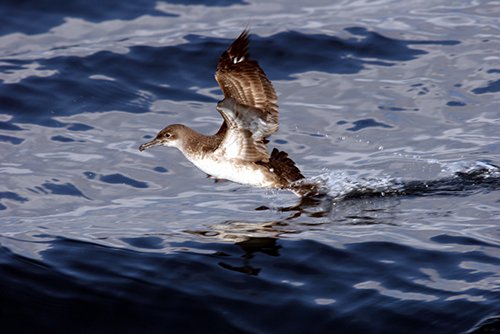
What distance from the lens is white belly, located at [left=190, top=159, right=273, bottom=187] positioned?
906 centimetres

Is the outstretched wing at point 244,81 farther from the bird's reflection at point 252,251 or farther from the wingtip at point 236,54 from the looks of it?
the bird's reflection at point 252,251

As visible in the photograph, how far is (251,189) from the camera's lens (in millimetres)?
9984

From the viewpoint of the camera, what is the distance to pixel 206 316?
21.7 ft

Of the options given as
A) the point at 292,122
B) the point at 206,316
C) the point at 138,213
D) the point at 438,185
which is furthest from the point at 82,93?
the point at 206,316

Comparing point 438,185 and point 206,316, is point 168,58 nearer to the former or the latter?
point 438,185

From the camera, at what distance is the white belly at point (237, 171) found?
9.06m

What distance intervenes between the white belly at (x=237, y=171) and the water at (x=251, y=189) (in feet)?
0.93

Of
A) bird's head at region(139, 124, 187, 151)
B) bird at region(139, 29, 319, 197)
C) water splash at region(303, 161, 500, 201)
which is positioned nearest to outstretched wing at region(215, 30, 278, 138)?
bird at region(139, 29, 319, 197)

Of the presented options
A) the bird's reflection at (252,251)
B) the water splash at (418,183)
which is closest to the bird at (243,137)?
the water splash at (418,183)

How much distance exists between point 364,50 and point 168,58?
294cm

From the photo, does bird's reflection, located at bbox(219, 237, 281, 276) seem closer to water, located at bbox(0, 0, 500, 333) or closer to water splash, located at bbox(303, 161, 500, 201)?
water, located at bbox(0, 0, 500, 333)

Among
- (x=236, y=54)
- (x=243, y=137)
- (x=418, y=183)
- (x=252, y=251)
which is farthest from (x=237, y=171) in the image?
(x=418, y=183)

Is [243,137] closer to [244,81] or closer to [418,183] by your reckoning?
[244,81]

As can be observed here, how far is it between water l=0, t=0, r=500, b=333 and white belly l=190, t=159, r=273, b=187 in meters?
0.28
